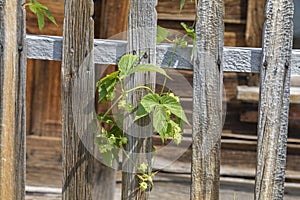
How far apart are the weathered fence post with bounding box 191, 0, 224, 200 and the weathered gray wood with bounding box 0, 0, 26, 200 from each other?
0.70 meters

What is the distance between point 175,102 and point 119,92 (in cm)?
25

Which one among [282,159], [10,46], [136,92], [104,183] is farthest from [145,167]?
[104,183]

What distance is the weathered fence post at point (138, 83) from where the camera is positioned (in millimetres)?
2461

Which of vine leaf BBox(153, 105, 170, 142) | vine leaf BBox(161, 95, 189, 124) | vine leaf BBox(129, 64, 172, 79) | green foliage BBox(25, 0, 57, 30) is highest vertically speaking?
green foliage BBox(25, 0, 57, 30)

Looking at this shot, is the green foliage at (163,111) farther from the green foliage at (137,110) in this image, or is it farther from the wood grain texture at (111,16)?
the wood grain texture at (111,16)

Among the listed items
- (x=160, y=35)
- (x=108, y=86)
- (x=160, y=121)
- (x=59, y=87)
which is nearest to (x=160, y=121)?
(x=160, y=121)

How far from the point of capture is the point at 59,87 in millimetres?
4379

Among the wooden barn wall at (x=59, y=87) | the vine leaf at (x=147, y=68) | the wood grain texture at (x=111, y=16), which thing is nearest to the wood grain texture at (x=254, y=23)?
the wooden barn wall at (x=59, y=87)

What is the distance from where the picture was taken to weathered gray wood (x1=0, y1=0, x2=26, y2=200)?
2.56 meters

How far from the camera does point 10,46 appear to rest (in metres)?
2.57

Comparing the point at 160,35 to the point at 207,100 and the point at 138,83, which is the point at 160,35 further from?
the point at 207,100

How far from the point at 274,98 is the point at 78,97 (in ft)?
2.48

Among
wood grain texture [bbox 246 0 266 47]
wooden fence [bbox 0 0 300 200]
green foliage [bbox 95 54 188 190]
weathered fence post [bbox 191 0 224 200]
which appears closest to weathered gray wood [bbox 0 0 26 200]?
wooden fence [bbox 0 0 300 200]

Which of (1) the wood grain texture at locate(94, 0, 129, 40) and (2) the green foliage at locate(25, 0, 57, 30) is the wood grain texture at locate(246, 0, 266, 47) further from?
(2) the green foliage at locate(25, 0, 57, 30)
